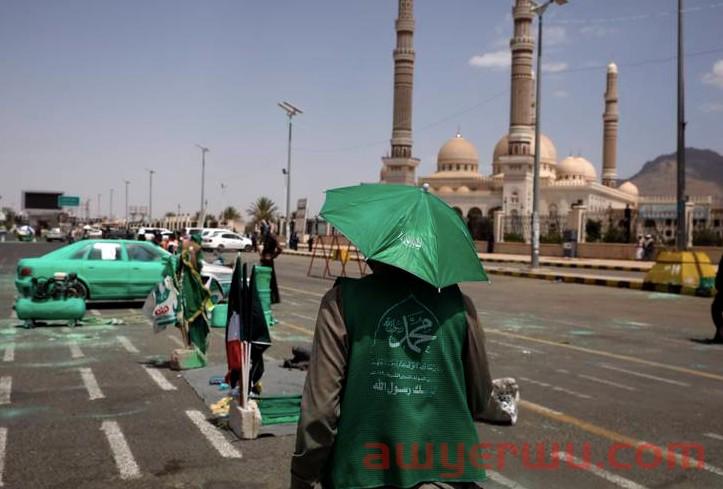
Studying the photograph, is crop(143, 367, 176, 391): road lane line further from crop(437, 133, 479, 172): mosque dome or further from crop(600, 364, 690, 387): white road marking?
crop(437, 133, 479, 172): mosque dome

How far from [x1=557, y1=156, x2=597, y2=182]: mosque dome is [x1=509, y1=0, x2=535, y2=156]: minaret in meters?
22.5

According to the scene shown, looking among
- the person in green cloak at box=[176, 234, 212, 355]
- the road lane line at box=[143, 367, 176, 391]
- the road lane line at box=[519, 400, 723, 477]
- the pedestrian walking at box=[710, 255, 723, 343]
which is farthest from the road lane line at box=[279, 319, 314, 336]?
the pedestrian walking at box=[710, 255, 723, 343]

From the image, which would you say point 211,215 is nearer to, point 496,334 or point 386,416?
point 496,334

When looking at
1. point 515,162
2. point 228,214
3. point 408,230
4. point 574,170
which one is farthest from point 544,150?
point 408,230

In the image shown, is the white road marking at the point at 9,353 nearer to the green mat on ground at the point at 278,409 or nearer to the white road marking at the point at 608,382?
the green mat on ground at the point at 278,409

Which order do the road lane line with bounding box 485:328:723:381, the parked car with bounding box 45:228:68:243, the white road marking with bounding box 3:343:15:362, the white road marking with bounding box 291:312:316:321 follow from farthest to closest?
1. the parked car with bounding box 45:228:68:243
2. the white road marking with bounding box 291:312:316:321
3. the white road marking with bounding box 3:343:15:362
4. the road lane line with bounding box 485:328:723:381

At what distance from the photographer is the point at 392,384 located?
2.43 meters

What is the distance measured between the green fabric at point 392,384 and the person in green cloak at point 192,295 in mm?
5409

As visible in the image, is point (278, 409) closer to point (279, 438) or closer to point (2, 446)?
point (279, 438)

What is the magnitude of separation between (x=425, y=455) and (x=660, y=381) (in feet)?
19.5

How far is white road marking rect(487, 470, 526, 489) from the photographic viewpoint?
436 cm

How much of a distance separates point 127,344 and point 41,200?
83524 mm

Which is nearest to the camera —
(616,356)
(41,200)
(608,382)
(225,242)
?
(608,382)

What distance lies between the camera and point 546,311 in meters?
14.4
